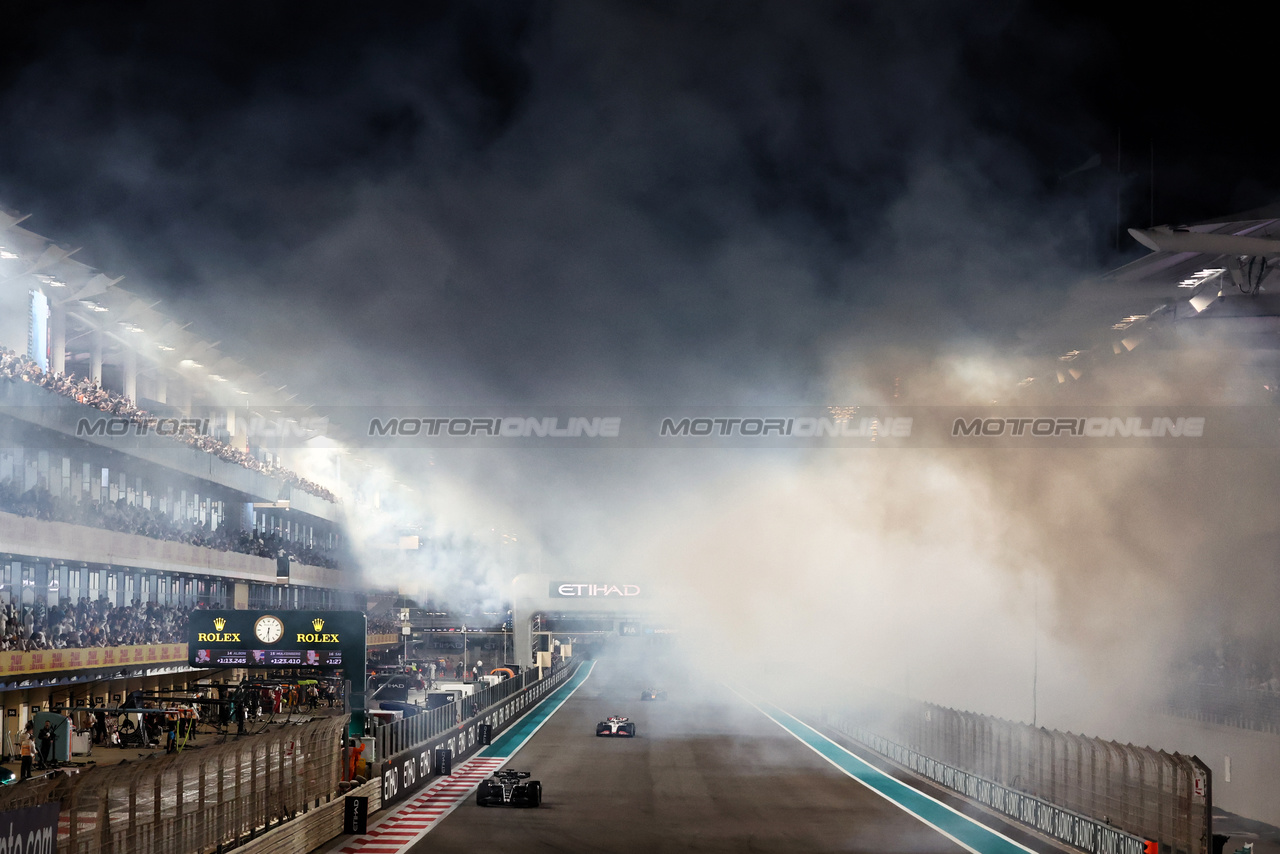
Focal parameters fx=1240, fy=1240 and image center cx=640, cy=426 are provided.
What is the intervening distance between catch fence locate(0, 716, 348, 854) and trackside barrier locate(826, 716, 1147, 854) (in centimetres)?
1094

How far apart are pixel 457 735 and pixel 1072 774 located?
58.5ft

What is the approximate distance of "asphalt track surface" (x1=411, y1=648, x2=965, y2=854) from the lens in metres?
18.5

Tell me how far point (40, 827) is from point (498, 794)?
13.4 metres

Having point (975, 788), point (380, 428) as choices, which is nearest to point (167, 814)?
point (380, 428)

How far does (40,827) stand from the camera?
32.1ft

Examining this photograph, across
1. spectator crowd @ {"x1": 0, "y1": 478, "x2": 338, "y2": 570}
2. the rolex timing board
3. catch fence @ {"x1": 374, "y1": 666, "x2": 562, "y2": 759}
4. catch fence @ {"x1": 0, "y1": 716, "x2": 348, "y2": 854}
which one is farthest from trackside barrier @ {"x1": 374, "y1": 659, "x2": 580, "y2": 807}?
spectator crowd @ {"x1": 0, "y1": 478, "x2": 338, "y2": 570}

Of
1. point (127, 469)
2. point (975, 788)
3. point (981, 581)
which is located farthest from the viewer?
point (127, 469)

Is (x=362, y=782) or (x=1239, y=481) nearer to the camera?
(x=362, y=782)

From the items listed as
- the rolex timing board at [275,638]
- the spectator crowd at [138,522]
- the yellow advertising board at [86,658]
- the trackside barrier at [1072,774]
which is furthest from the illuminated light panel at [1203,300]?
the spectator crowd at [138,522]

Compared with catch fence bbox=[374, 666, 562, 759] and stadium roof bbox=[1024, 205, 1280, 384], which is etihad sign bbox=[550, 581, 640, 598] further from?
stadium roof bbox=[1024, 205, 1280, 384]

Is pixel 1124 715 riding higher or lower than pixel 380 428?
lower

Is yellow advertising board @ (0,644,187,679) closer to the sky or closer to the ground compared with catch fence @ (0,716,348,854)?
closer to the ground

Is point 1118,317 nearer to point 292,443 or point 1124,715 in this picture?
point 1124,715

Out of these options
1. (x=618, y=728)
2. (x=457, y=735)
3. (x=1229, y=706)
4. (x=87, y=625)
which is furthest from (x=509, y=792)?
(x=1229, y=706)
